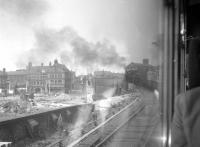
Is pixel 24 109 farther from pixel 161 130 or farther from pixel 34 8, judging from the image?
pixel 161 130

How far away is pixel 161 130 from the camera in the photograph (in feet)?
9.38

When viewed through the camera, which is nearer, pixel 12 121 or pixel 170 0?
pixel 12 121

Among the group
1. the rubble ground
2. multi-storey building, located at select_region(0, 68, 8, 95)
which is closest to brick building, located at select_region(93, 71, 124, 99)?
the rubble ground

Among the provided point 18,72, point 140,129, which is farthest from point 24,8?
point 140,129

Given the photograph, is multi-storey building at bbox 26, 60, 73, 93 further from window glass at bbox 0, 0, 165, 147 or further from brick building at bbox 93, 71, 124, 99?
brick building at bbox 93, 71, 124, 99

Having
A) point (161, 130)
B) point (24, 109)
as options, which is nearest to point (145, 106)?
point (161, 130)

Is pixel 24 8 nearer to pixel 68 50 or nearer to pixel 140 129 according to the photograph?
pixel 68 50

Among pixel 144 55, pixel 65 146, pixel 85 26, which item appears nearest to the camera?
pixel 65 146

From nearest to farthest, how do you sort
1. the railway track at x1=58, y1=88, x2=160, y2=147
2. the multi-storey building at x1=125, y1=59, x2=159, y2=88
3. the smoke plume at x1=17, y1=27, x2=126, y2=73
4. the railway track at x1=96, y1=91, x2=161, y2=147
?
the smoke plume at x1=17, y1=27, x2=126, y2=73 → the railway track at x1=58, y1=88, x2=160, y2=147 → the railway track at x1=96, y1=91, x2=161, y2=147 → the multi-storey building at x1=125, y1=59, x2=159, y2=88

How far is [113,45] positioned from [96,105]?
0.58m

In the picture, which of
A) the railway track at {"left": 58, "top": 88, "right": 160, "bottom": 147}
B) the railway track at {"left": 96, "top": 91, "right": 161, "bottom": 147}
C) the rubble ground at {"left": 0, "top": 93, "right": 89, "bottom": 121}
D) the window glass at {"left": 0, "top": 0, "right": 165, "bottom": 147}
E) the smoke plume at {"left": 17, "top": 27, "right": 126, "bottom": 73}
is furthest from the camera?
the railway track at {"left": 96, "top": 91, "right": 161, "bottom": 147}

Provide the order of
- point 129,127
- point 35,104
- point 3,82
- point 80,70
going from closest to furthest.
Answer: point 3,82
point 35,104
point 80,70
point 129,127

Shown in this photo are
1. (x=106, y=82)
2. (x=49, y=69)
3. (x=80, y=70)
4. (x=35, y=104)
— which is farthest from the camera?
(x=106, y=82)

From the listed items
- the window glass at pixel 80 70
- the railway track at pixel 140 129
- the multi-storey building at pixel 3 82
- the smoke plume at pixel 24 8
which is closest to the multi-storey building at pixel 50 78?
the window glass at pixel 80 70
